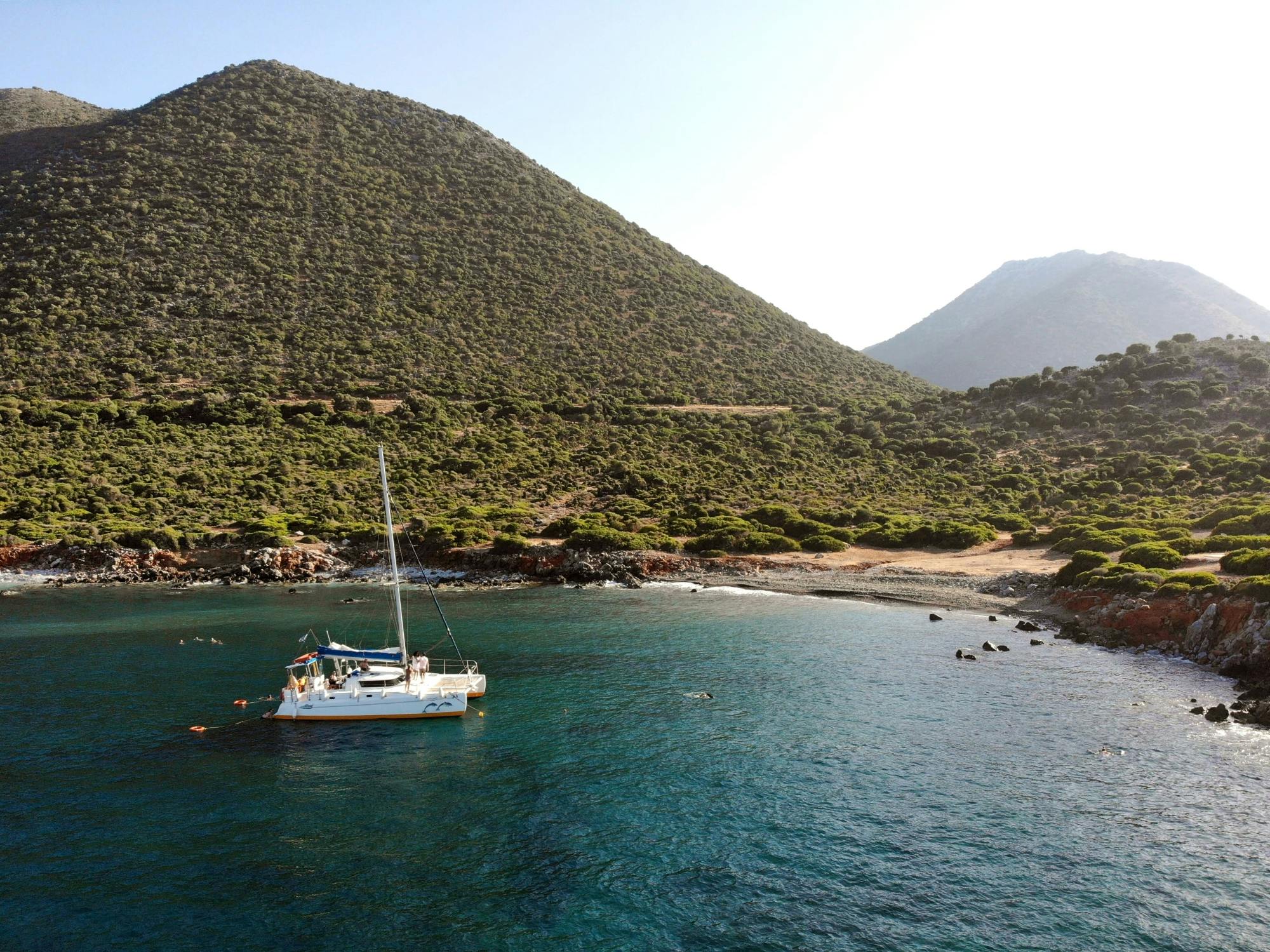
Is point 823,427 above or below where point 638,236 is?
below

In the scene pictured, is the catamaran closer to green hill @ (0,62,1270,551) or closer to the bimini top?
the bimini top

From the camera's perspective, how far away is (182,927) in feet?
60.1

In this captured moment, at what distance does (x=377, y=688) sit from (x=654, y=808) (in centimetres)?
1455

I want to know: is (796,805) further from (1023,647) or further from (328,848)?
(1023,647)

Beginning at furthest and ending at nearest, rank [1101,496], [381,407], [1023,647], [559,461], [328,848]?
[381,407]
[559,461]
[1101,496]
[1023,647]
[328,848]

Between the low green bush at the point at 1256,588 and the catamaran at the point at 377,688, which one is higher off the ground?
the low green bush at the point at 1256,588

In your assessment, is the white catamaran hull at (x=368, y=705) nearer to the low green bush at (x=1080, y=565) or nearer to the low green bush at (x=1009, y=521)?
the low green bush at (x=1080, y=565)

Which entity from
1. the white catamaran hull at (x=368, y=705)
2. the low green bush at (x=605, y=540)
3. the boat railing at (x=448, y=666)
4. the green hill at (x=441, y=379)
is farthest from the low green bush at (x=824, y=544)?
the white catamaran hull at (x=368, y=705)

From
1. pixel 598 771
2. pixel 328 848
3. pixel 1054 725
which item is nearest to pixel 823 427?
pixel 1054 725

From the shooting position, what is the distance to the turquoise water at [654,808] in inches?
735

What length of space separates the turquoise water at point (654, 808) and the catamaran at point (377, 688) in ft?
2.29

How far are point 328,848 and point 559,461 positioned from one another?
72.3m

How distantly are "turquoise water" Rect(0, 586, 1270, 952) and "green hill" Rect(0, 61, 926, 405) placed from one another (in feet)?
232

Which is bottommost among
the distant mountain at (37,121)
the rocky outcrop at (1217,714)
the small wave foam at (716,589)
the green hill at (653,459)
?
the rocky outcrop at (1217,714)
